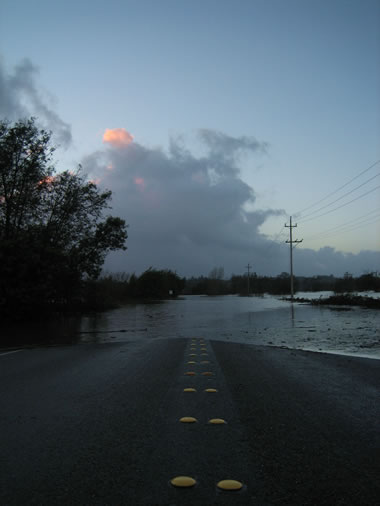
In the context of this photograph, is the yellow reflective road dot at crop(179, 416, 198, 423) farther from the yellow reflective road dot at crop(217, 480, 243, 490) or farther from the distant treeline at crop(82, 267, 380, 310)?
the distant treeline at crop(82, 267, 380, 310)

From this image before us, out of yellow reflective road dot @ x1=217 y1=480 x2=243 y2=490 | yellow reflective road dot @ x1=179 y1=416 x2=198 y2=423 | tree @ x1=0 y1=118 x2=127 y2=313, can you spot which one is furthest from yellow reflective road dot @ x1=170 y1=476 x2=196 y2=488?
tree @ x1=0 y1=118 x2=127 y2=313

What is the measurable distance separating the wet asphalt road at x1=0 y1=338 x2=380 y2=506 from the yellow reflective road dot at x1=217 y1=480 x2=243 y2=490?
0.05 metres

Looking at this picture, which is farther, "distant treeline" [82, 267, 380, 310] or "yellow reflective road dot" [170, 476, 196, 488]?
"distant treeline" [82, 267, 380, 310]

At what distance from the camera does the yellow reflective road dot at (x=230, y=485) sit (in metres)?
2.94

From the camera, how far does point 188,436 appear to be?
4.02 metres

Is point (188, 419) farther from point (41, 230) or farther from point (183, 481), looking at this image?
point (41, 230)

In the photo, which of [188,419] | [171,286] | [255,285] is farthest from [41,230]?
[255,285]

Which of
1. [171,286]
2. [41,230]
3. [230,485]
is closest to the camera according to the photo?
[230,485]

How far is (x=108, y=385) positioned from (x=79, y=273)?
20.3 m

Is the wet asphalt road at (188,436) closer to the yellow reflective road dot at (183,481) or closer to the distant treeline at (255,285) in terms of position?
the yellow reflective road dot at (183,481)

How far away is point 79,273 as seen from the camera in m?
25.8

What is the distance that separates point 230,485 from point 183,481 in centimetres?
36

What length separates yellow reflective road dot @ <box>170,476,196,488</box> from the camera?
299cm

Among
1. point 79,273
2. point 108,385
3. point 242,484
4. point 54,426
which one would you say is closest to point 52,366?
point 108,385
